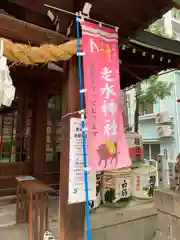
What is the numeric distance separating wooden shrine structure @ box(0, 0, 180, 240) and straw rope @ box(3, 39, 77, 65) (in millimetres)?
205

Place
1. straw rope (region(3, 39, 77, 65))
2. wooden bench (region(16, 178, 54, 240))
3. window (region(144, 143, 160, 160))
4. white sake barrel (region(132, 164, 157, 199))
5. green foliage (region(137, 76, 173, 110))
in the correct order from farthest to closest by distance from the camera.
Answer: window (region(144, 143, 160, 160)), green foliage (region(137, 76, 173, 110)), white sake barrel (region(132, 164, 157, 199)), wooden bench (region(16, 178, 54, 240)), straw rope (region(3, 39, 77, 65))

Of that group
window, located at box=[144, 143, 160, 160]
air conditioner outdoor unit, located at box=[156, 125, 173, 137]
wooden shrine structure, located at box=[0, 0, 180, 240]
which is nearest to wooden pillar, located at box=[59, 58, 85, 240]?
wooden shrine structure, located at box=[0, 0, 180, 240]

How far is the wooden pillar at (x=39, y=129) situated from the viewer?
212 inches

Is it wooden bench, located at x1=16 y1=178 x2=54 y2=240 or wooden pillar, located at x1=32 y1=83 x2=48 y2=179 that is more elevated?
wooden pillar, located at x1=32 y1=83 x2=48 y2=179

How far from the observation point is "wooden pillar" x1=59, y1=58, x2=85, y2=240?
2717 millimetres

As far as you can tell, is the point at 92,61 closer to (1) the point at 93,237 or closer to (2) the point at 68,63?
(2) the point at 68,63

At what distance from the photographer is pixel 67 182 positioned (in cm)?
273

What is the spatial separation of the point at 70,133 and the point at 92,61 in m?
1.02

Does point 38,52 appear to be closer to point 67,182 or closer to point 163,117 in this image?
point 67,182

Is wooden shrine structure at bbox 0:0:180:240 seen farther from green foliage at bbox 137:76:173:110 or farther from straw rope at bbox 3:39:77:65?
green foliage at bbox 137:76:173:110

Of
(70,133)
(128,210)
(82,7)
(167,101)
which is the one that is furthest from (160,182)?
(167,101)

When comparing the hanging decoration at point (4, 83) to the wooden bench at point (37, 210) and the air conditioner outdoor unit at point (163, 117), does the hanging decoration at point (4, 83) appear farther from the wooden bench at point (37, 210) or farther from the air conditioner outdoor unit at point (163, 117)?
the air conditioner outdoor unit at point (163, 117)

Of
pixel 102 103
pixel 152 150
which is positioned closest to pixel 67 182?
pixel 102 103

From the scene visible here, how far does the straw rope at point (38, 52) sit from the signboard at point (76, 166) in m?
0.87
